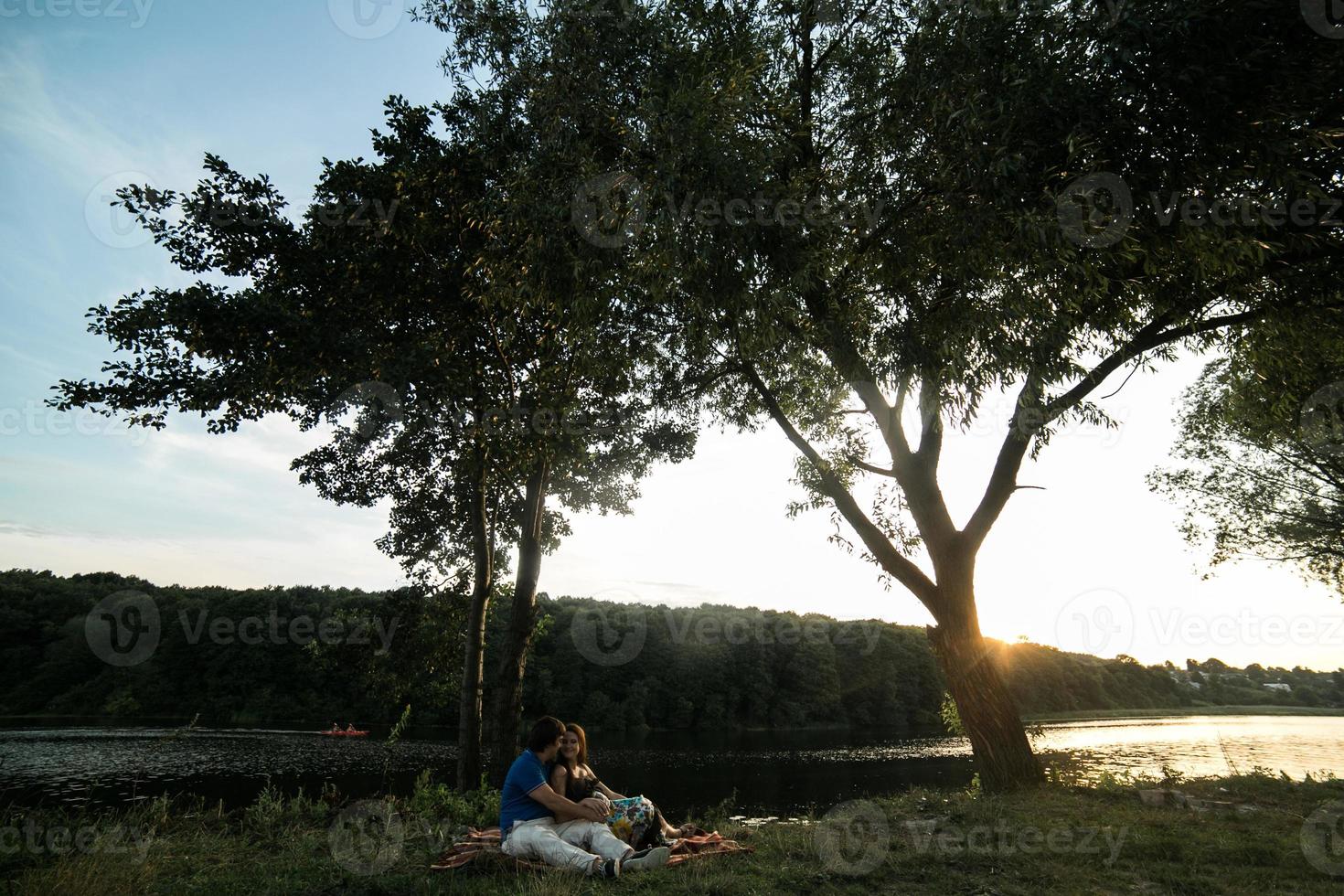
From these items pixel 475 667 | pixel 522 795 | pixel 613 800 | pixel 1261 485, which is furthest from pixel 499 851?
pixel 1261 485

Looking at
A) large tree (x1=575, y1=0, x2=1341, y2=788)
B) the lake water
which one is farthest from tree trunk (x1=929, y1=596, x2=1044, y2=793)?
the lake water

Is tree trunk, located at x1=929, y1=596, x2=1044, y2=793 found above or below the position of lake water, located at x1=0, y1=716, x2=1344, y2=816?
above

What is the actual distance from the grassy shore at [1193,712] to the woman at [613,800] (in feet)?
293

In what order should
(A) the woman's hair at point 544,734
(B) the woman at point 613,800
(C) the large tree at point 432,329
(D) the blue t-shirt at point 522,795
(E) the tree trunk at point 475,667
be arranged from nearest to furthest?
(D) the blue t-shirt at point 522,795 < (B) the woman at point 613,800 < (A) the woman's hair at point 544,734 < (C) the large tree at point 432,329 < (E) the tree trunk at point 475,667

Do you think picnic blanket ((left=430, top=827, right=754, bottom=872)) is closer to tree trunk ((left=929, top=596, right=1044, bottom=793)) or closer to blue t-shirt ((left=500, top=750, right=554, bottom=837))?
blue t-shirt ((left=500, top=750, right=554, bottom=837))

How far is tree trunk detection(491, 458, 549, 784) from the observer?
14.3 metres

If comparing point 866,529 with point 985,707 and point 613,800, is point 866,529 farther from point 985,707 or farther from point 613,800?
point 613,800

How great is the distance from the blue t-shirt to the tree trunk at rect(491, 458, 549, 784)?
301 inches

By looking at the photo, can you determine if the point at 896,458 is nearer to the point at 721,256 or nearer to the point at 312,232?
the point at 721,256

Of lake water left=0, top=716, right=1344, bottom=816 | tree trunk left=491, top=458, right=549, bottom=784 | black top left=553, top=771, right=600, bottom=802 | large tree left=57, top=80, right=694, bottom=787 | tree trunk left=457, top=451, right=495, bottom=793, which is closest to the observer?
black top left=553, top=771, right=600, bottom=802

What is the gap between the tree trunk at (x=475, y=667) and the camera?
1384cm

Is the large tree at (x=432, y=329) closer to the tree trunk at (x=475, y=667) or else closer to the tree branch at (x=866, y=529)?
the tree trunk at (x=475, y=667)

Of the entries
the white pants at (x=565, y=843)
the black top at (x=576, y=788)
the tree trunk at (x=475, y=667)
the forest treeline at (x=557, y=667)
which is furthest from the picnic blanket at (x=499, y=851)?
the forest treeline at (x=557, y=667)

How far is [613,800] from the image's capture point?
7.51 m
